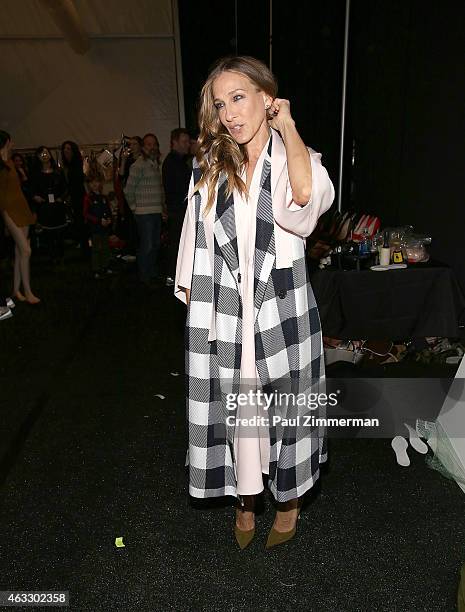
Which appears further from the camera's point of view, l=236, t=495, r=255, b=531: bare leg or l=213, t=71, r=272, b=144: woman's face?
l=236, t=495, r=255, b=531: bare leg

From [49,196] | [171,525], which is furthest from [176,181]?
[171,525]

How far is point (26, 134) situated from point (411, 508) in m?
9.25

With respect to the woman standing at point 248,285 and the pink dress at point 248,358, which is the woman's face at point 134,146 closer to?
the woman standing at point 248,285

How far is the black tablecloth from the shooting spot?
10.8ft

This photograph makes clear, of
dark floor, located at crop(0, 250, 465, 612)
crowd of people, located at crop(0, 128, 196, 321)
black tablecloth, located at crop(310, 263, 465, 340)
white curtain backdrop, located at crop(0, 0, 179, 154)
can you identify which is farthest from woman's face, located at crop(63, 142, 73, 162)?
black tablecloth, located at crop(310, 263, 465, 340)

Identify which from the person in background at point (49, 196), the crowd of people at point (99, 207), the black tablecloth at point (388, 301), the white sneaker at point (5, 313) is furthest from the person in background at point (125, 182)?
the black tablecloth at point (388, 301)

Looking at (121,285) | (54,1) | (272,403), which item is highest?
(54,1)

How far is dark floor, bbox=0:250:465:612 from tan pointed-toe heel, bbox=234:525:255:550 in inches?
1.0

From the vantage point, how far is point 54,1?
8.29 m

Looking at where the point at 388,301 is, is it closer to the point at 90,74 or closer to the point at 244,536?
the point at 244,536

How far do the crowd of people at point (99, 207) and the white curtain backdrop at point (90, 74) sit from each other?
143cm

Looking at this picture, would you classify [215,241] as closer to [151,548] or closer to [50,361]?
[151,548]

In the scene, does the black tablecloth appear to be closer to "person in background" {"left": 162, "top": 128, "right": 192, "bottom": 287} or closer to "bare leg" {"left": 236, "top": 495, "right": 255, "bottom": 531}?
"bare leg" {"left": 236, "top": 495, "right": 255, "bottom": 531}

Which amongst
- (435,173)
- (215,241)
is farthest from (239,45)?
(215,241)
